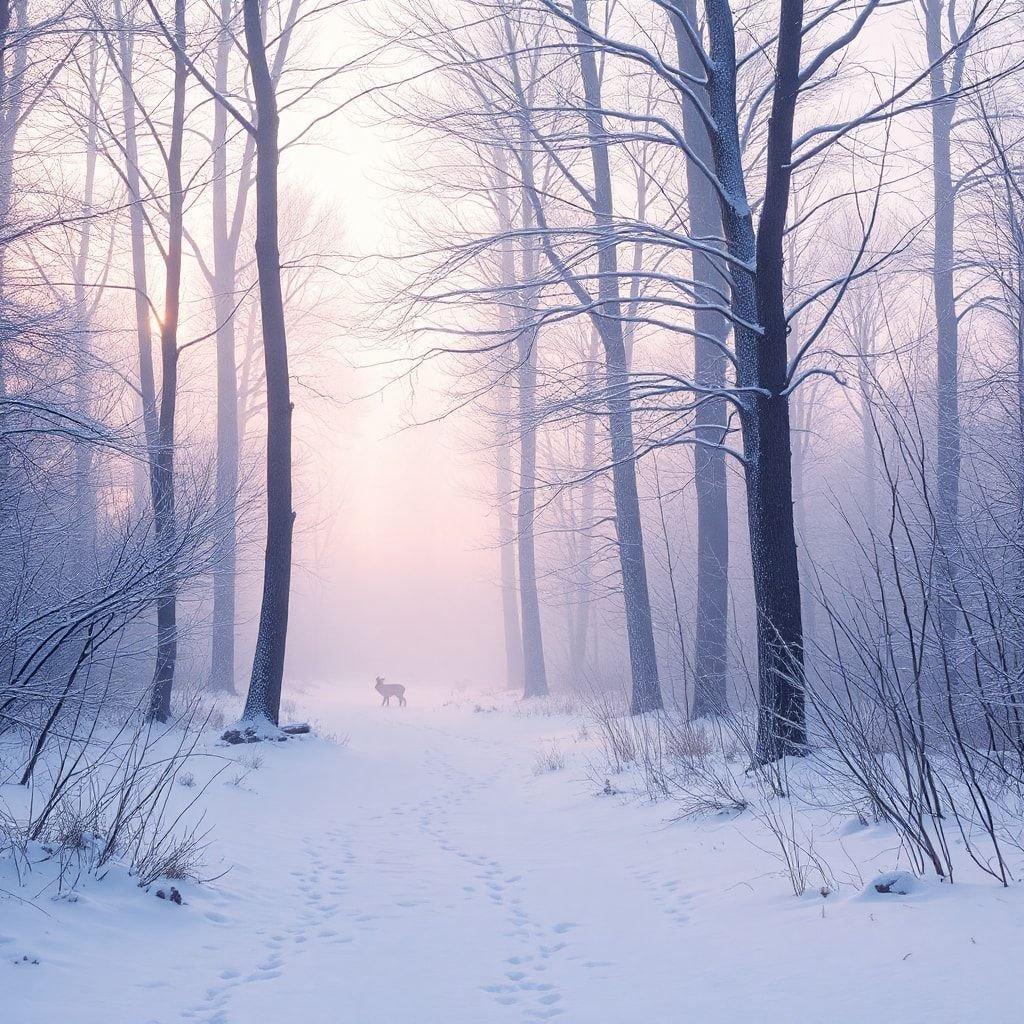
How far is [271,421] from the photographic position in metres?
10.5

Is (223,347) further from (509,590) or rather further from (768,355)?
(768,355)

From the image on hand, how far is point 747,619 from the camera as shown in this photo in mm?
27016

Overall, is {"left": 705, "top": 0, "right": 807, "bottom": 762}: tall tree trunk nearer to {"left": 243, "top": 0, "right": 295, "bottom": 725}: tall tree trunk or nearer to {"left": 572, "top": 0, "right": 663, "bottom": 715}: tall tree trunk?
{"left": 572, "top": 0, "right": 663, "bottom": 715}: tall tree trunk

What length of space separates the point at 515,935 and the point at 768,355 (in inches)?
176

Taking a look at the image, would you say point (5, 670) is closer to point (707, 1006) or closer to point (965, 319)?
point (707, 1006)

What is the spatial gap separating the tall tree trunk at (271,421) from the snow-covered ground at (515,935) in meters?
3.82

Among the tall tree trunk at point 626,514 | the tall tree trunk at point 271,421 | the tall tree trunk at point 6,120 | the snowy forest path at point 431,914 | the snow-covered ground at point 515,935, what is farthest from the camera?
the tall tree trunk at point 626,514

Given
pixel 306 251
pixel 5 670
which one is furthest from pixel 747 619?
pixel 5 670

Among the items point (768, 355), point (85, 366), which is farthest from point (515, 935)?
point (85, 366)

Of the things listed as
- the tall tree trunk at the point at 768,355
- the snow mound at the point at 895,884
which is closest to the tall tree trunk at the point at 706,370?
the tall tree trunk at the point at 768,355

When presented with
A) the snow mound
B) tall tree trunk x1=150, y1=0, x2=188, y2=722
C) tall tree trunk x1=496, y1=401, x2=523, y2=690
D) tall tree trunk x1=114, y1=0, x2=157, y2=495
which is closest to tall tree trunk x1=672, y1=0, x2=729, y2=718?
tall tree trunk x1=150, y1=0, x2=188, y2=722

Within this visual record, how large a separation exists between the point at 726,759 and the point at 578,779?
1.60 meters

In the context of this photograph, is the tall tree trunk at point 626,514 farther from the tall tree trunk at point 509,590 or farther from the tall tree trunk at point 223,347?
the tall tree trunk at point 509,590

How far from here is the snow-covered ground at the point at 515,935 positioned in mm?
2812
